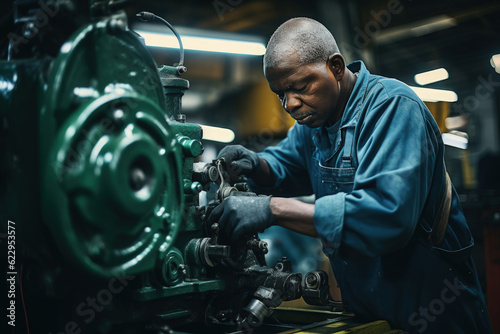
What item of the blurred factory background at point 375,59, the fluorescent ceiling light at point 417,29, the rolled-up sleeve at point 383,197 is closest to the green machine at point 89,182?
the rolled-up sleeve at point 383,197

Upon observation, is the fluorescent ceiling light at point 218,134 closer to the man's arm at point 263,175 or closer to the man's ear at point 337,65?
the man's arm at point 263,175

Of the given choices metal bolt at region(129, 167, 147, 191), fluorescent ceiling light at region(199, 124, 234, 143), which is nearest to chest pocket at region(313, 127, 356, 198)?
metal bolt at region(129, 167, 147, 191)

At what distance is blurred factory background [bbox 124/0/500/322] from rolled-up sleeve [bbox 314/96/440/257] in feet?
5.70

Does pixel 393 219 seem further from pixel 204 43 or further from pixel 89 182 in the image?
pixel 204 43

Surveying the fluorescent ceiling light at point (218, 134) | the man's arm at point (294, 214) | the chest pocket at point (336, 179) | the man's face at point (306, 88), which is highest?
the man's face at point (306, 88)

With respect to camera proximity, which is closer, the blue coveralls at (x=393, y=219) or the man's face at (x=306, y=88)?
the blue coveralls at (x=393, y=219)

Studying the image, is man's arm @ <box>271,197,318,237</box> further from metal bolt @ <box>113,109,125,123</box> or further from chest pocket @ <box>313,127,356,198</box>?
metal bolt @ <box>113,109,125,123</box>

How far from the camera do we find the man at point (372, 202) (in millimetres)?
1151

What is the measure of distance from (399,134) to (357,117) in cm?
18

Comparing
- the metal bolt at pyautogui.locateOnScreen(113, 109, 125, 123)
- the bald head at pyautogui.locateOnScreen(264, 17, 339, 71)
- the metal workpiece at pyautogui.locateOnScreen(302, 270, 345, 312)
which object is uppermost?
the metal bolt at pyautogui.locateOnScreen(113, 109, 125, 123)

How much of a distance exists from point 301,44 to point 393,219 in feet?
1.80

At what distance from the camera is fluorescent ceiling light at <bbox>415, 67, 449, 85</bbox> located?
7.38m

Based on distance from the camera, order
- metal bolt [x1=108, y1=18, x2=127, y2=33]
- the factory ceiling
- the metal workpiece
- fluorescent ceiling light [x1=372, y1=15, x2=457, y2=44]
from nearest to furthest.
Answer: metal bolt [x1=108, y1=18, x2=127, y2=33] < the metal workpiece < the factory ceiling < fluorescent ceiling light [x1=372, y1=15, x2=457, y2=44]

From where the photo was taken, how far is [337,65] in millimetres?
1429
